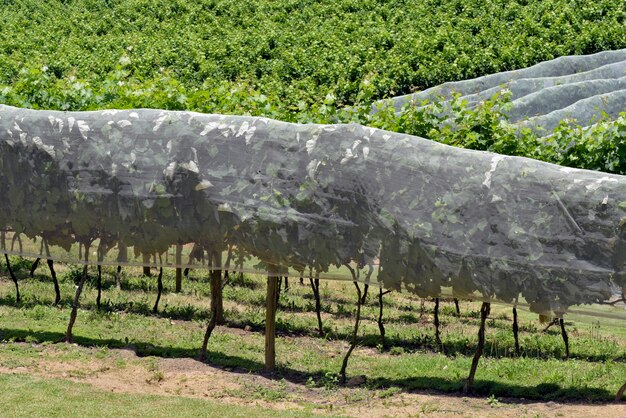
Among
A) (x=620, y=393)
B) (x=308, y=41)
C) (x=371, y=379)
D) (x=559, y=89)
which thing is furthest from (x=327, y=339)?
(x=308, y=41)

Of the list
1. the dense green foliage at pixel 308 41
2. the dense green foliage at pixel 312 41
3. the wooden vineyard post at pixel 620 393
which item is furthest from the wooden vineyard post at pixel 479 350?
the dense green foliage at pixel 312 41

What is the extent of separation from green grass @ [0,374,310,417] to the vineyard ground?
23 millimetres

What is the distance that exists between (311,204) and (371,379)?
2.41 metres

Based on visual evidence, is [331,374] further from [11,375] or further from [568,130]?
[568,130]

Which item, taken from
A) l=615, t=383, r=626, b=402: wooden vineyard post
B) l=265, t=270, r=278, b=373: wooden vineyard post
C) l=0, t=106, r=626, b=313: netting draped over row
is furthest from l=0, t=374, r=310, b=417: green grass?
l=615, t=383, r=626, b=402: wooden vineyard post

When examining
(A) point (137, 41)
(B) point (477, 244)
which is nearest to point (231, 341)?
(B) point (477, 244)

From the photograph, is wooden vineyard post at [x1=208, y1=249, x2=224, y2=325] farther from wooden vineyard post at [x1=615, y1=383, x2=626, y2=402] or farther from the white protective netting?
wooden vineyard post at [x1=615, y1=383, x2=626, y2=402]

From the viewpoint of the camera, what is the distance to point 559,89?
85.3 ft

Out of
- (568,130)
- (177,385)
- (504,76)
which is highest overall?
(504,76)

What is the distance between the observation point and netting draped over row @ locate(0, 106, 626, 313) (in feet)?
39.3

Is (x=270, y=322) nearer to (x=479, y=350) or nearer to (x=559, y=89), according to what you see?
(x=479, y=350)

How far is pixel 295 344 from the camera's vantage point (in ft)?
49.4

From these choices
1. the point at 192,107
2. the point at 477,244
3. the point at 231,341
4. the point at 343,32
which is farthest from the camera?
the point at 343,32

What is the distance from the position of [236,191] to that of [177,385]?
8.46ft
